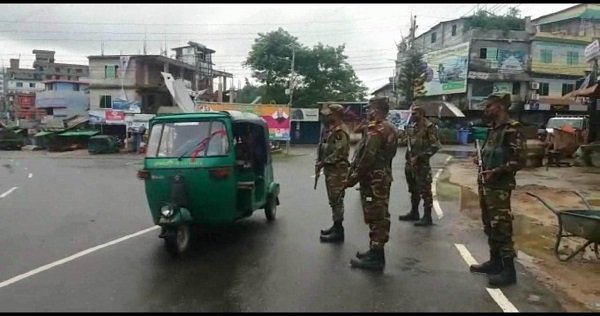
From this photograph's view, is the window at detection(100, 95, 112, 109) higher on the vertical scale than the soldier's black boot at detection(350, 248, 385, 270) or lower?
higher

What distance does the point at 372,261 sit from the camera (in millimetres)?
5828

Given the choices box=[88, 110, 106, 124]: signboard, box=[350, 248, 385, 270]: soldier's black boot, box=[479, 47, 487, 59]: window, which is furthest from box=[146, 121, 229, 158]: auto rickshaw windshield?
box=[479, 47, 487, 59]: window

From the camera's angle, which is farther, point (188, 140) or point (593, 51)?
point (593, 51)

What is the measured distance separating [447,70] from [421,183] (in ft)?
137

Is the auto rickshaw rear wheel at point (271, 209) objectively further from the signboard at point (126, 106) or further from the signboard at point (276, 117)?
the signboard at point (126, 106)

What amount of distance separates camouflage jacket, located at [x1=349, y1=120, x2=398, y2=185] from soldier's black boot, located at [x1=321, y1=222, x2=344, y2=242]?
1484 mm

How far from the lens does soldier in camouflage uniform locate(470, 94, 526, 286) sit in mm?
5352

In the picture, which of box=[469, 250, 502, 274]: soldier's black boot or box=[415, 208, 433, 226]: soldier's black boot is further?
box=[415, 208, 433, 226]: soldier's black boot

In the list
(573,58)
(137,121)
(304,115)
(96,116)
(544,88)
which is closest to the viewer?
(137,121)

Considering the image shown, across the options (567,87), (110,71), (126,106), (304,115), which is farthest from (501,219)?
(567,87)

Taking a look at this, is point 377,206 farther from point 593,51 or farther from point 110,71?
point 110,71

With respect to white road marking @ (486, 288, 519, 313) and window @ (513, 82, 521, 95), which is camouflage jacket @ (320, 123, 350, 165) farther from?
window @ (513, 82, 521, 95)

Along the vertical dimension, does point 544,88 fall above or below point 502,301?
above

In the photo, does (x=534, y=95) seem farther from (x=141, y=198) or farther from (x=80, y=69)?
(x=80, y=69)
